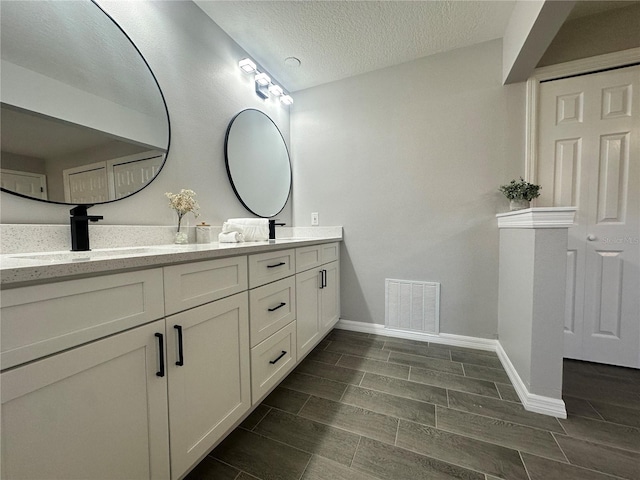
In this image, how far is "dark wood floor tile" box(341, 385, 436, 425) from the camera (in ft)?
4.20

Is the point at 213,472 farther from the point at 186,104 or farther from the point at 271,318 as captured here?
the point at 186,104

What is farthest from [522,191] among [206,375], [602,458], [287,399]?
[206,375]

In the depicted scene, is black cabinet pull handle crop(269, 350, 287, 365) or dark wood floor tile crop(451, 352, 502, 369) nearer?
black cabinet pull handle crop(269, 350, 287, 365)

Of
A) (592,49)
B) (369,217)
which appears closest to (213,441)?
(369,217)

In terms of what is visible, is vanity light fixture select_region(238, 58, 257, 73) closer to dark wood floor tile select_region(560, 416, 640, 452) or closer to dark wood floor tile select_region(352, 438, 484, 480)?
dark wood floor tile select_region(352, 438, 484, 480)

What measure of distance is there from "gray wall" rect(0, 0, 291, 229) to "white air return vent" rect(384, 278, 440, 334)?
1450mm

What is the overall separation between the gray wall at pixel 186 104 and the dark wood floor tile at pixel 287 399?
1149 millimetres

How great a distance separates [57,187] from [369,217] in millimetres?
1996

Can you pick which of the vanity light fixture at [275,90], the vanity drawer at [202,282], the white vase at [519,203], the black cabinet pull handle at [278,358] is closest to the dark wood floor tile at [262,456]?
the black cabinet pull handle at [278,358]

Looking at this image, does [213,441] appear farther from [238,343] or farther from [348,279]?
[348,279]

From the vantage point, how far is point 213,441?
0.97 m

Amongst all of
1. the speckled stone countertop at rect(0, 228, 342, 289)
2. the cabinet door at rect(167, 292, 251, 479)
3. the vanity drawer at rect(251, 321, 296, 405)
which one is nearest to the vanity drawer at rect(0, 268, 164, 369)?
the speckled stone countertop at rect(0, 228, 342, 289)

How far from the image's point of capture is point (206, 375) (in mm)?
935

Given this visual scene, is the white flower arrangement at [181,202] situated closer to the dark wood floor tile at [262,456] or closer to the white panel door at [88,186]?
the white panel door at [88,186]
